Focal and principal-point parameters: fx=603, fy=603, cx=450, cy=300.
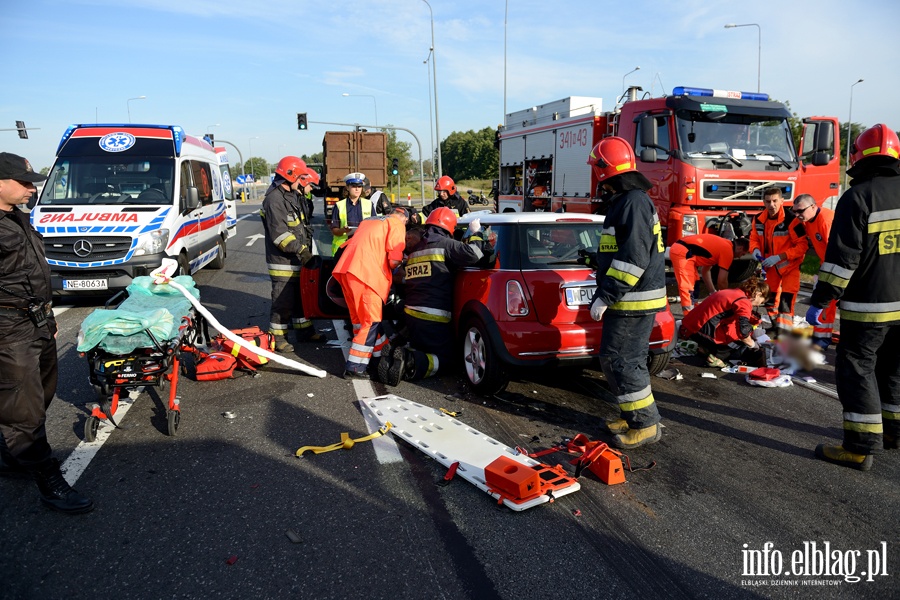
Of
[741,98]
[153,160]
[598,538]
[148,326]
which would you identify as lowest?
[598,538]

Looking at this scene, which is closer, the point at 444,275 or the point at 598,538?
the point at 598,538

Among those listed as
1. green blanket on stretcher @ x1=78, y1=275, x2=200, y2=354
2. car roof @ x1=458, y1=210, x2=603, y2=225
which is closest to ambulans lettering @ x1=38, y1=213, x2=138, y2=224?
green blanket on stretcher @ x1=78, y1=275, x2=200, y2=354

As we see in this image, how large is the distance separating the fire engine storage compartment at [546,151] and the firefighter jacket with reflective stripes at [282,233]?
6353 mm

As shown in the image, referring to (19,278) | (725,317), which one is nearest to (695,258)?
(725,317)

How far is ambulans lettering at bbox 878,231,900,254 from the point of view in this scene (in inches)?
144

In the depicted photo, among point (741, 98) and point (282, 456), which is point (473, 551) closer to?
point (282, 456)

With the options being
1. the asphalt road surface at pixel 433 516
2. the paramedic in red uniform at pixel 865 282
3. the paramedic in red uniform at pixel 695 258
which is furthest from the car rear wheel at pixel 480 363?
the paramedic in red uniform at pixel 695 258

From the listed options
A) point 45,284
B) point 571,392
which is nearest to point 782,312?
point 571,392

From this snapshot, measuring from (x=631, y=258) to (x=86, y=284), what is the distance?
7293mm

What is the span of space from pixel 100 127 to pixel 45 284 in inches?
287

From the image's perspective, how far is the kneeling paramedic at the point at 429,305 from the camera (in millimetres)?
5203

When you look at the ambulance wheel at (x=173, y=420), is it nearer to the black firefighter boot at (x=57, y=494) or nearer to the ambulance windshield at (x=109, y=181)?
the black firefighter boot at (x=57, y=494)

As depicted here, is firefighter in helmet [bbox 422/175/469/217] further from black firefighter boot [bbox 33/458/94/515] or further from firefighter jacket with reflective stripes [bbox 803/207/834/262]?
black firefighter boot [bbox 33/458/94/515]

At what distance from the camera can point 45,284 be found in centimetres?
339
